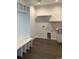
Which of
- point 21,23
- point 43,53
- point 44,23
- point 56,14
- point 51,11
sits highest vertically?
point 51,11

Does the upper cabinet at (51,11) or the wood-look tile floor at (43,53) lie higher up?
the upper cabinet at (51,11)

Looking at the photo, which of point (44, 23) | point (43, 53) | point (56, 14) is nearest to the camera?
point (43, 53)

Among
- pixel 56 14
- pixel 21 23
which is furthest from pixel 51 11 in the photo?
pixel 21 23

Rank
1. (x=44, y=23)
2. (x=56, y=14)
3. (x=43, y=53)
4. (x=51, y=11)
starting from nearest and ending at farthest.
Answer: (x=43, y=53)
(x=56, y=14)
(x=51, y=11)
(x=44, y=23)

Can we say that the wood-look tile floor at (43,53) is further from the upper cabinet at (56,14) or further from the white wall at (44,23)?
the upper cabinet at (56,14)

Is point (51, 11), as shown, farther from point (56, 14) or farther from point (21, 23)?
point (21, 23)

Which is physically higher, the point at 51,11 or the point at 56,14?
the point at 51,11

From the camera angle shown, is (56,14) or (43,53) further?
(56,14)

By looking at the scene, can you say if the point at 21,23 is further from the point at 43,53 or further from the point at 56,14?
the point at 56,14

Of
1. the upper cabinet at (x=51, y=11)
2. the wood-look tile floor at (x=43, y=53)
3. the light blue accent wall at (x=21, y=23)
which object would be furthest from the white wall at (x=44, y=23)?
the light blue accent wall at (x=21, y=23)
